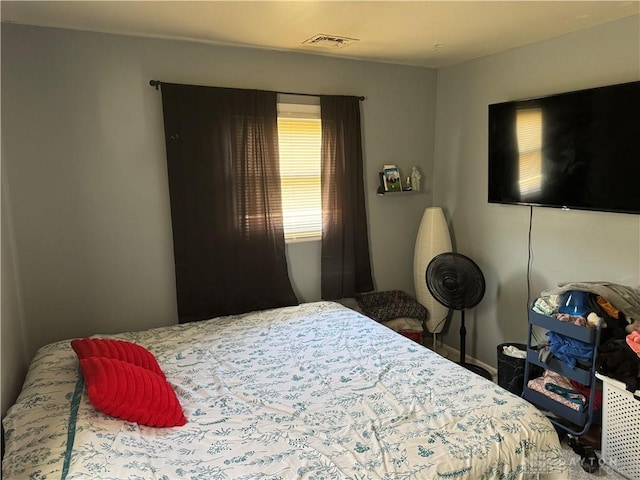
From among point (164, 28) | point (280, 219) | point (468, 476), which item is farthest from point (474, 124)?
point (468, 476)

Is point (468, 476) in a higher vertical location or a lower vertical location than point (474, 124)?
lower

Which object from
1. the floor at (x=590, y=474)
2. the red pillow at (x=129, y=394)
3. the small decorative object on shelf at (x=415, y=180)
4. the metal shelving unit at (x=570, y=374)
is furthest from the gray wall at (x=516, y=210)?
the red pillow at (x=129, y=394)

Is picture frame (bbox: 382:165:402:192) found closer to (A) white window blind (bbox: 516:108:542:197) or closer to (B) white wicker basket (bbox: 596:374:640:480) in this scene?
(A) white window blind (bbox: 516:108:542:197)

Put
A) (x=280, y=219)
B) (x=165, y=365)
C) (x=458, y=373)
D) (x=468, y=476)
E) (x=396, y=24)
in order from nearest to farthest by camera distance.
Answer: (x=468, y=476) < (x=458, y=373) < (x=165, y=365) < (x=396, y=24) < (x=280, y=219)

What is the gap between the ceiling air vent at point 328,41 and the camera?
2787 millimetres

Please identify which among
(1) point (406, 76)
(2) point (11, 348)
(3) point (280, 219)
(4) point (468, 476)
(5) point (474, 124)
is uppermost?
(1) point (406, 76)

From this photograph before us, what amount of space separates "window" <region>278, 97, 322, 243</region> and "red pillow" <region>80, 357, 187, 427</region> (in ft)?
5.38

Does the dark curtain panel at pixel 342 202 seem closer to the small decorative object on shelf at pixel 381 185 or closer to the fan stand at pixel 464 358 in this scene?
the small decorative object on shelf at pixel 381 185

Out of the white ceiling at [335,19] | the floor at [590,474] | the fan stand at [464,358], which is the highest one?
the white ceiling at [335,19]

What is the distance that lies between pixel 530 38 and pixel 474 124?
728mm

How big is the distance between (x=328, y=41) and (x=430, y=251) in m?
1.77

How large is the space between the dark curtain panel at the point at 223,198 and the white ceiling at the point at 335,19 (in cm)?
39

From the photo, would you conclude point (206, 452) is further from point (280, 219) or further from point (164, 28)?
point (164, 28)

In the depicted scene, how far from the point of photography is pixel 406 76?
11.9ft
